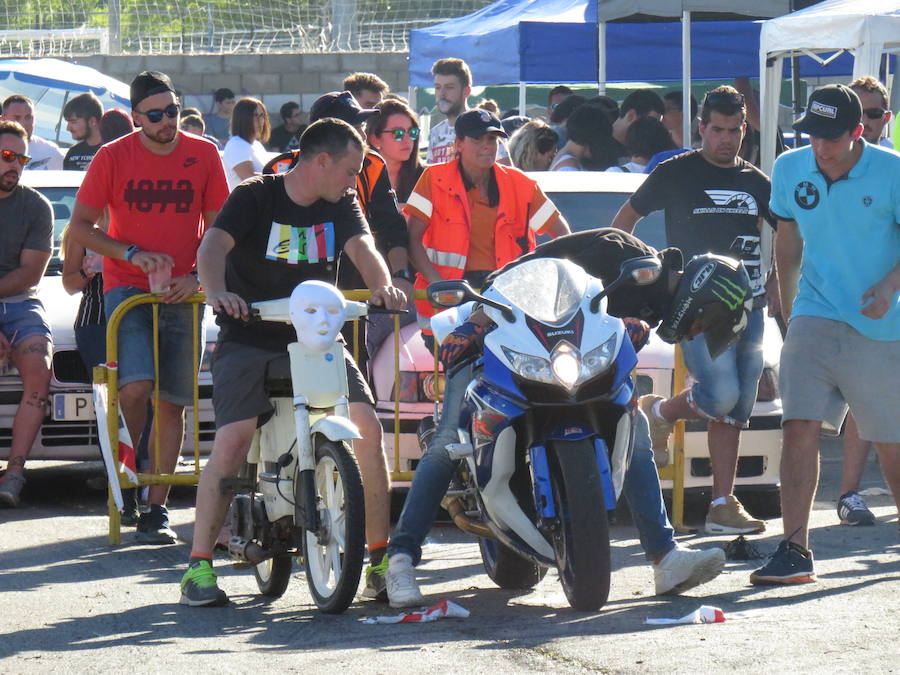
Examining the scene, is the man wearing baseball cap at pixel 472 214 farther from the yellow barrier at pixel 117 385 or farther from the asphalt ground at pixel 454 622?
the asphalt ground at pixel 454 622

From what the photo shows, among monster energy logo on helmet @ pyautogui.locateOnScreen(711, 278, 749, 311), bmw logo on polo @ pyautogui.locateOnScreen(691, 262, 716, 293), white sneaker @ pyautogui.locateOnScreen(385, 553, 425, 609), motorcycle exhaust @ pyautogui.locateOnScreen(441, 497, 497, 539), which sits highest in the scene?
bmw logo on polo @ pyautogui.locateOnScreen(691, 262, 716, 293)

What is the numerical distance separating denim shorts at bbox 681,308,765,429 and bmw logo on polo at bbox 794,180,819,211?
1.04m

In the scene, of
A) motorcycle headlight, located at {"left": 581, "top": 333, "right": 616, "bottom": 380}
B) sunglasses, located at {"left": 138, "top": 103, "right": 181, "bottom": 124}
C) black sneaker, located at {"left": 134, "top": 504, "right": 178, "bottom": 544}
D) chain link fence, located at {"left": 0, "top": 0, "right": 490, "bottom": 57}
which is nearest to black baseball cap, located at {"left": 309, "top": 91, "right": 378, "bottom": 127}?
sunglasses, located at {"left": 138, "top": 103, "right": 181, "bottom": 124}

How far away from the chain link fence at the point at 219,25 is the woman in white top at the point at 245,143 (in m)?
17.8

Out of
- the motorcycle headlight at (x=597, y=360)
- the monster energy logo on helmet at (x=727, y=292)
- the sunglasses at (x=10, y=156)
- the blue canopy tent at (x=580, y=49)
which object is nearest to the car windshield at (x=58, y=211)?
the sunglasses at (x=10, y=156)

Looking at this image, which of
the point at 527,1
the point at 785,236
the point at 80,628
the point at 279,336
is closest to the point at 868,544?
the point at 785,236

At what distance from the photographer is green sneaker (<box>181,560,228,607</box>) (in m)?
6.49

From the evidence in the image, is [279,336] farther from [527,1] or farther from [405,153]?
[527,1]

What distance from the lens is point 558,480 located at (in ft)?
19.2

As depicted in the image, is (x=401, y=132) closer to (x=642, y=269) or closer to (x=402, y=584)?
(x=642, y=269)

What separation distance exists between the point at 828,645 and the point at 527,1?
16.9 meters

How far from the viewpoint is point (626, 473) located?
6348mm

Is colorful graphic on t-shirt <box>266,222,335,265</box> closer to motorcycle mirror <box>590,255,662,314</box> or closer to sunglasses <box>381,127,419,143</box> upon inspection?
motorcycle mirror <box>590,255,662,314</box>

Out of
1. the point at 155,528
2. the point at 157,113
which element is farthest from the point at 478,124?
the point at 155,528
